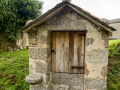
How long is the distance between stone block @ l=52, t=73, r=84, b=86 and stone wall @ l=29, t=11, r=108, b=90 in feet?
0.56

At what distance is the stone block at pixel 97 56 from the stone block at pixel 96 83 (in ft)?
1.77

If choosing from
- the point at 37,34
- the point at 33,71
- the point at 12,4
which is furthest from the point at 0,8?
the point at 33,71

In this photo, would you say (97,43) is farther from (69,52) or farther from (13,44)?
(13,44)

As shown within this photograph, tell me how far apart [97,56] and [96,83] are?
2.52ft

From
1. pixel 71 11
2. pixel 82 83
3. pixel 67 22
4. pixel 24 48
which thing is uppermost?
pixel 71 11

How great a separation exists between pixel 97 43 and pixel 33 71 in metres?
2.04

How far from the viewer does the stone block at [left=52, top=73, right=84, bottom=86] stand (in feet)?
8.42

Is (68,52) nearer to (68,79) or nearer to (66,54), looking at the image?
→ (66,54)

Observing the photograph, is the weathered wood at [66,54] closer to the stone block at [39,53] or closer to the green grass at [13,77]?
the stone block at [39,53]

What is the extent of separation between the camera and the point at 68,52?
8.57 ft

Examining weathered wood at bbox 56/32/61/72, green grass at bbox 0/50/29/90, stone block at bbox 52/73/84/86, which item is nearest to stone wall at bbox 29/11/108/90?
stone block at bbox 52/73/84/86

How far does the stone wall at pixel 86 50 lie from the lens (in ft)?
7.34

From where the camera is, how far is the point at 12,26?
6.71 meters

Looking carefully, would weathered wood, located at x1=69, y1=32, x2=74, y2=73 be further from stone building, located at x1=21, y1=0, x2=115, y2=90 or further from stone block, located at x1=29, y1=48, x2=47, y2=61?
stone block, located at x1=29, y1=48, x2=47, y2=61
